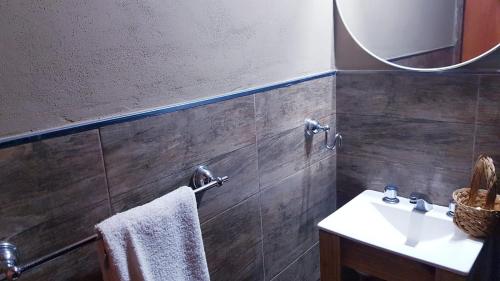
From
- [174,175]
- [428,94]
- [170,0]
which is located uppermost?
[170,0]

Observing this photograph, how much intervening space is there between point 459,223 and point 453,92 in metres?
0.43

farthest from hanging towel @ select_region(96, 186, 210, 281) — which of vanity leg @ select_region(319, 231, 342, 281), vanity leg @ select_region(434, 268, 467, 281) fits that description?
vanity leg @ select_region(434, 268, 467, 281)

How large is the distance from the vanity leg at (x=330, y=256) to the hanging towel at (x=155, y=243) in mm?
510

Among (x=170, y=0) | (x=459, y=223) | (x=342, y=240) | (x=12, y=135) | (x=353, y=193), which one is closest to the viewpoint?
(x=12, y=135)

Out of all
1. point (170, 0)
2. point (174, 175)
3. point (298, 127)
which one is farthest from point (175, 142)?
point (298, 127)

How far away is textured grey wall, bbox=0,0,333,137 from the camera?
0.75 metres

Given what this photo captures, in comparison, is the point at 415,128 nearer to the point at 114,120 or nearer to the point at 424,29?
the point at 424,29

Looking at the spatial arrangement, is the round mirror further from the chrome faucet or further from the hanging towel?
the hanging towel

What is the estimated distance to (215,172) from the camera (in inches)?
45.6

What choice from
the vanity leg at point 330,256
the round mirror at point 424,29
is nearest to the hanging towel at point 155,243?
the vanity leg at point 330,256

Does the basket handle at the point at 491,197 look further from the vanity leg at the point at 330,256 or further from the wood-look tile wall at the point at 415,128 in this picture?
the vanity leg at the point at 330,256

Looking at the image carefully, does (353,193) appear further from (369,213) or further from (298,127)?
(298,127)

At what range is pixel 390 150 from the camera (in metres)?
1.51

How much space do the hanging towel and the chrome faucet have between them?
817 millimetres
